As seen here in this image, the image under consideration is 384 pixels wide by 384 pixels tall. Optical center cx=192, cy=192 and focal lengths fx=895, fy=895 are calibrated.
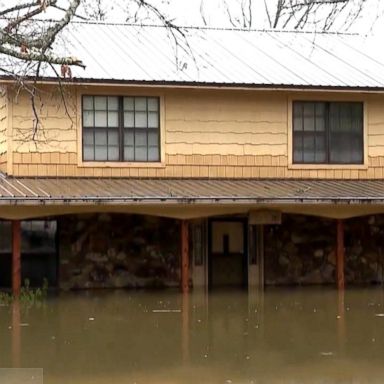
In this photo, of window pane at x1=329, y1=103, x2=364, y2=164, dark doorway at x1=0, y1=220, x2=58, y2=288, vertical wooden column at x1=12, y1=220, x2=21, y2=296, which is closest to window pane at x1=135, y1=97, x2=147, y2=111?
dark doorway at x1=0, y1=220, x2=58, y2=288

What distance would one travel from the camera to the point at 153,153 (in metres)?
19.5

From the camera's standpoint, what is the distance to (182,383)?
959 centimetres

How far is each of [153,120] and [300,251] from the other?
181 inches

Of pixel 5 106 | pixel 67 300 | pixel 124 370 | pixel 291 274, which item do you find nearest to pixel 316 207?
pixel 291 274

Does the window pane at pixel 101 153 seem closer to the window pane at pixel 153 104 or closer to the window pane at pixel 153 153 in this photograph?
the window pane at pixel 153 153

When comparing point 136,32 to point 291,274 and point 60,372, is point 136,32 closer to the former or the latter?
point 291,274

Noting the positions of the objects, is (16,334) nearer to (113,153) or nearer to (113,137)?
(113,153)

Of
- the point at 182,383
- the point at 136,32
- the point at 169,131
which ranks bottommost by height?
the point at 182,383

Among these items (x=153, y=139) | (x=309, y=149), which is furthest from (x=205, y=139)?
(x=309, y=149)

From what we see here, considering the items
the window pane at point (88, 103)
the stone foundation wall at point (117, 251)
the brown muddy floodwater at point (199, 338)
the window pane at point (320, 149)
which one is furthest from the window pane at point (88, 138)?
the window pane at point (320, 149)

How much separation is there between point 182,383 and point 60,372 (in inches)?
58.8

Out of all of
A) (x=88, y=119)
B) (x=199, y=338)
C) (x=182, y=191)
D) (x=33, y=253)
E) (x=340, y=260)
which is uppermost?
(x=88, y=119)

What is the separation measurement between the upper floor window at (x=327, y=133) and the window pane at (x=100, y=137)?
14.2 ft

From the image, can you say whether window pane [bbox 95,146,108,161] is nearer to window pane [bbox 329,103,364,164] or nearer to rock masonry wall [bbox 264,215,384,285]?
rock masonry wall [bbox 264,215,384,285]
